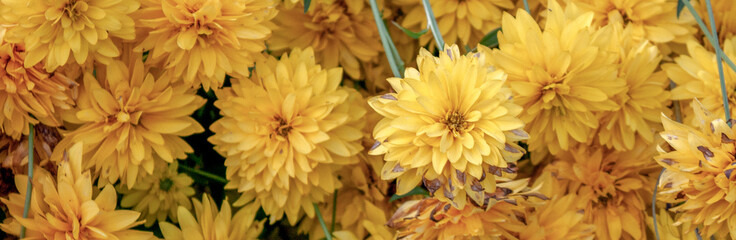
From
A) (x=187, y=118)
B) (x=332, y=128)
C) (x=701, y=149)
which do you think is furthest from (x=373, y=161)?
(x=701, y=149)

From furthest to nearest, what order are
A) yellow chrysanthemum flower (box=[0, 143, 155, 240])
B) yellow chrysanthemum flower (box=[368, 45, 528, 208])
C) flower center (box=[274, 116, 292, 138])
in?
flower center (box=[274, 116, 292, 138]) → yellow chrysanthemum flower (box=[0, 143, 155, 240]) → yellow chrysanthemum flower (box=[368, 45, 528, 208])

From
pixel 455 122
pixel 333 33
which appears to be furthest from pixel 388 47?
pixel 333 33

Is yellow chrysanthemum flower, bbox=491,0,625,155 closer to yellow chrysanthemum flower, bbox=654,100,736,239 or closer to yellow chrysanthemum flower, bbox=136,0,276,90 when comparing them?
yellow chrysanthemum flower, bbox=654,100,736,239

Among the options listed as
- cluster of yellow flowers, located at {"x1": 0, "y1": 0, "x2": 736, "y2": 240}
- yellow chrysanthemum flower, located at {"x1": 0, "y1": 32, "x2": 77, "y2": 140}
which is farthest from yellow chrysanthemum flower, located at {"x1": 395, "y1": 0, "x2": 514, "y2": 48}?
yellow chrysanthemum flower, located at {"x1": 0, "y1": 32, "x2": 77, "y2": 140}

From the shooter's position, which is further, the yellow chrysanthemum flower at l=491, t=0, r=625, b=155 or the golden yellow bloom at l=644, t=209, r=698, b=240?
the golden yellow bloom at l=644, t=209, r=698, b=240

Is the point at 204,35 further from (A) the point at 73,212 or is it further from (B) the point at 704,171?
(B) the point at 704,171

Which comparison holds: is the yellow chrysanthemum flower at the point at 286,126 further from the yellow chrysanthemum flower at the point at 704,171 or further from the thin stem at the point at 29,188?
the yellow chrysanthemum flower at the point at 704,171
